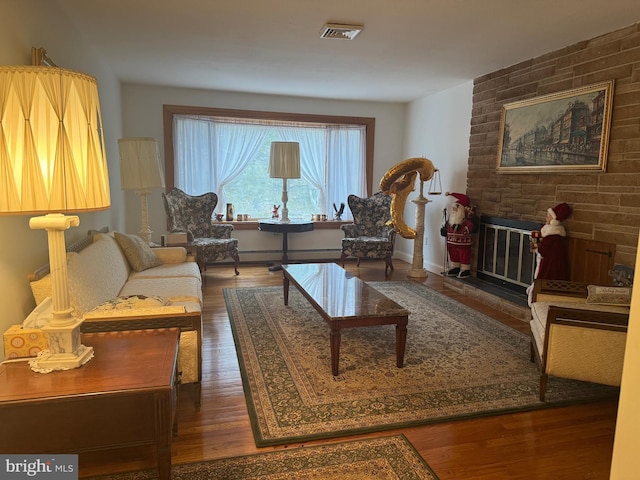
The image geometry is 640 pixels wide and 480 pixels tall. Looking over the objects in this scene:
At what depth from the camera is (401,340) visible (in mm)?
Answer: 2746

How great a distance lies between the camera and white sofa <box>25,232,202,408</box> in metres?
1.97

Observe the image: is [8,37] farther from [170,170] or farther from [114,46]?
[170,170]

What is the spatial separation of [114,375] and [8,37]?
5.63 feet

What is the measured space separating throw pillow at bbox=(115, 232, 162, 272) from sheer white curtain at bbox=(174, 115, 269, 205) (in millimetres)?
2252

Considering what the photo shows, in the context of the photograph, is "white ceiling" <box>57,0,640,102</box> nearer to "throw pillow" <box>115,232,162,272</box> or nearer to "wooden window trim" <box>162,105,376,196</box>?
"wooden window trim" <box>162,105,376,196</box>

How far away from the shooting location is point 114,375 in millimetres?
1497

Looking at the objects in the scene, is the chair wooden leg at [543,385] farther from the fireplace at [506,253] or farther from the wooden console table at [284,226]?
the wooden console table at [284,226]

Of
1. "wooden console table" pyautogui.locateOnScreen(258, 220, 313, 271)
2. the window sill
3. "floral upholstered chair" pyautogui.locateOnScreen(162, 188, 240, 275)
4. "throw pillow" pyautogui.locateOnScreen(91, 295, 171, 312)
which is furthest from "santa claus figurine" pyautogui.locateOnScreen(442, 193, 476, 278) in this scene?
"throw pillow" pyautogui.locateOnScreen(91, 295, 171, 312)

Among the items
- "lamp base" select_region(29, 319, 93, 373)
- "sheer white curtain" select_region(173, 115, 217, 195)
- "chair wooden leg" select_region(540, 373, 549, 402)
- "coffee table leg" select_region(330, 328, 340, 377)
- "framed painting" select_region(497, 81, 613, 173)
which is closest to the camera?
"lamp base" select_region(29, 319, 93, 373)

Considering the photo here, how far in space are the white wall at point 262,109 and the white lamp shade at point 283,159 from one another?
842mm

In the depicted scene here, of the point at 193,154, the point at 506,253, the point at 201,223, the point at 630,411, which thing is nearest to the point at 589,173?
the point at 506,253

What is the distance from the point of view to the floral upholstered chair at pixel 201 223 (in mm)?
5098

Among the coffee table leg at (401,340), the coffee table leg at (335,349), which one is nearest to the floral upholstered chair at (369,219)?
the coffee table leg at (401,340)

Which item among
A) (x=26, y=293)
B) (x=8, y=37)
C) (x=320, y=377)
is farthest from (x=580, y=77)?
(x=26, y=293)
